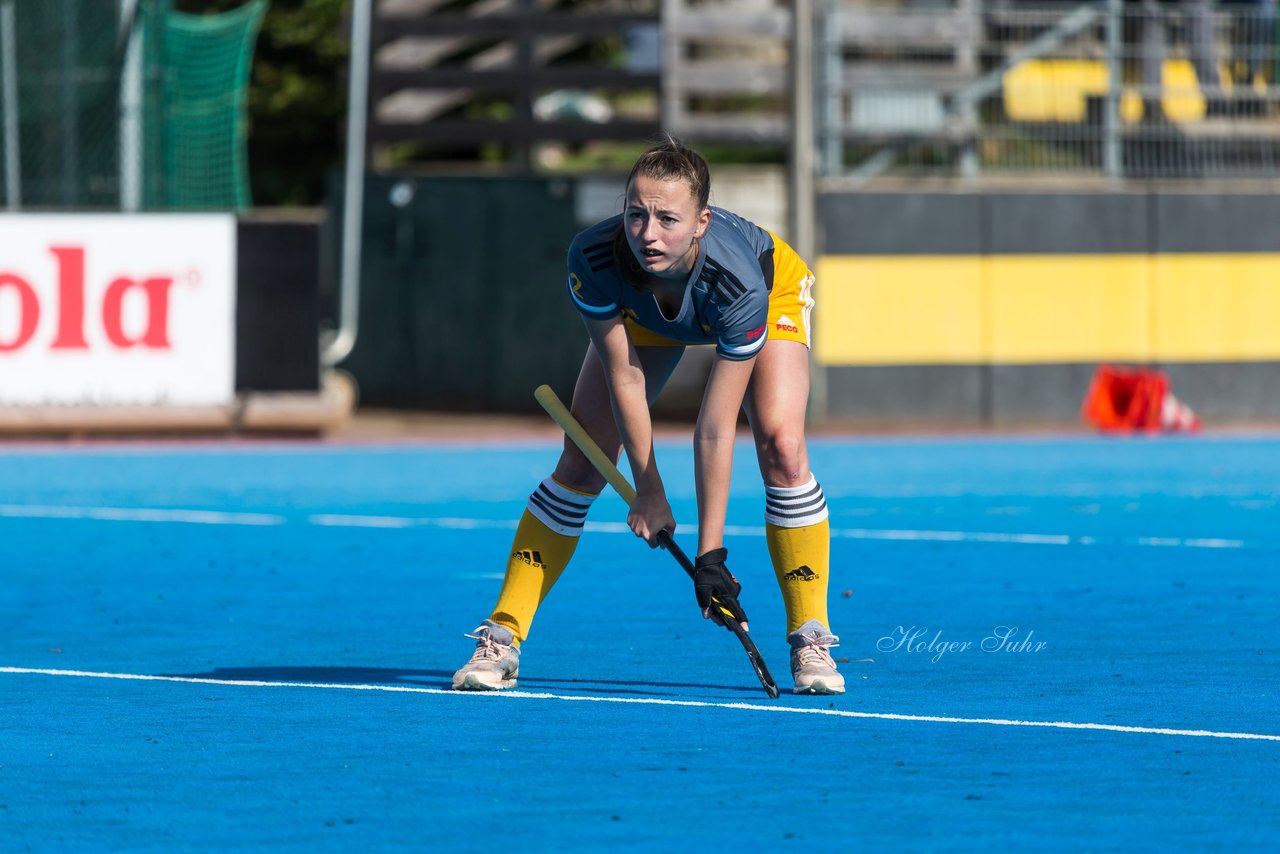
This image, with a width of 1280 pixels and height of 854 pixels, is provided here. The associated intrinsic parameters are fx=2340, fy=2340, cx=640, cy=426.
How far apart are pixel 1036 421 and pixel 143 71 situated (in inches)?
323

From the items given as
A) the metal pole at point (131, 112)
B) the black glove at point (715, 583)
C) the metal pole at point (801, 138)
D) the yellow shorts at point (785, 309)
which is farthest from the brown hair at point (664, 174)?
the metal pole at point (801, 138)

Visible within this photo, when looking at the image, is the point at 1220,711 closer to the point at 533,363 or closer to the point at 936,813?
the point at 936,813

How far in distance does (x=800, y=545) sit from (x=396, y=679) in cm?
135

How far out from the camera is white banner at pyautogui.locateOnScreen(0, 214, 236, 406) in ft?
58.0

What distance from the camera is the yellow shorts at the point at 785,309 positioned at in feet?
22.3

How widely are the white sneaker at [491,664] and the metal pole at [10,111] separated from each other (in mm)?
13020

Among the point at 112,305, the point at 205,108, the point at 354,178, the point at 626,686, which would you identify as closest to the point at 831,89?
the point at 354,178

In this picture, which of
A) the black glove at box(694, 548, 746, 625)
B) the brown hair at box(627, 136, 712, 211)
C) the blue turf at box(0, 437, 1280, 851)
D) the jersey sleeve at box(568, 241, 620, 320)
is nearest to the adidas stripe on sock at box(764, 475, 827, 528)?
the black glove at box(694, 548, 746, 625)

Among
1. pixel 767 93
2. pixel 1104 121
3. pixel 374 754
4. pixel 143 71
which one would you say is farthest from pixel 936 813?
pixel 767 93

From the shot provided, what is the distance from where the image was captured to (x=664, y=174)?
6.36 metres

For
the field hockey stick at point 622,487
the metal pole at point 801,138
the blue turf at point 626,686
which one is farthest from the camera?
the metal pole at point 801,138

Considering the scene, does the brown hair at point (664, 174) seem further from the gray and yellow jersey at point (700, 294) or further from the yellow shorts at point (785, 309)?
the yellow shorts at point (785, 309)

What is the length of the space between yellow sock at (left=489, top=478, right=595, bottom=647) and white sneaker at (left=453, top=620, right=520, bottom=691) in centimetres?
5

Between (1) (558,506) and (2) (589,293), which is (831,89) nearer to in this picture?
(1) (558,506)
